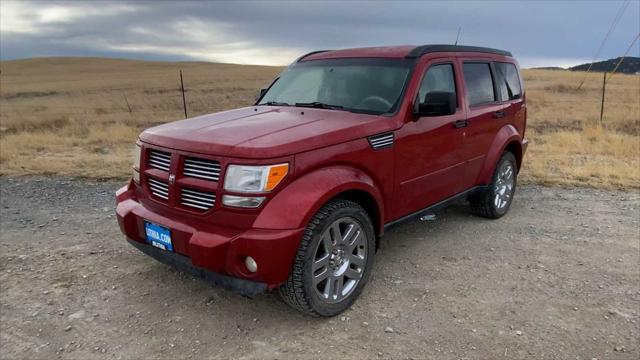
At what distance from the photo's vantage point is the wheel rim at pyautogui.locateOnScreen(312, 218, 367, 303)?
3.42 m

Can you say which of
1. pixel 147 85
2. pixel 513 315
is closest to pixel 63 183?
pixel 513 315

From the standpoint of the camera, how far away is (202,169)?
328cm

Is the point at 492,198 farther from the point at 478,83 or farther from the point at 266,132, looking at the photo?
the point at 266,132

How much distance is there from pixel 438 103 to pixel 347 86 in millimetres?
870

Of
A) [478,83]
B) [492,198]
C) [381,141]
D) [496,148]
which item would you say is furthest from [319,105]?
[492,198]

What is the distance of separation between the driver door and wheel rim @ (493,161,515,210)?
96 centimetres

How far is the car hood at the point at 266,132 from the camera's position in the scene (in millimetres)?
3182

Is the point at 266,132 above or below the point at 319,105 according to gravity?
below

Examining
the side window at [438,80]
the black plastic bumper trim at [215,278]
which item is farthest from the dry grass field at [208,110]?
the black plastic bumper trim at [215,278]

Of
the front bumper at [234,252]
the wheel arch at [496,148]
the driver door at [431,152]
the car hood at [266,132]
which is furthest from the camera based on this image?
the wheel arch at [496,148]

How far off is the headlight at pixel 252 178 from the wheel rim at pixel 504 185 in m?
3.40

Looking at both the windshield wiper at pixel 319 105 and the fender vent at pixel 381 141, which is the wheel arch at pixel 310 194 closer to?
the fender vent at pixel 381 141

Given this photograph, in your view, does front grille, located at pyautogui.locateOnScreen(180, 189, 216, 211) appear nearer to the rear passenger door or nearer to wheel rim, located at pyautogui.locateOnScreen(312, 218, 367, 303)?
wheel rim, located at pyautogui.locateOnScreen(312, 218, 367, 303)

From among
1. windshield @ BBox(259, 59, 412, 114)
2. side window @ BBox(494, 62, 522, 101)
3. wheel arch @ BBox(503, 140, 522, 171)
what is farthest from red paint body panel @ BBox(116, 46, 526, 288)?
wheel arch @ BBox(503, 140, 522, 171)
